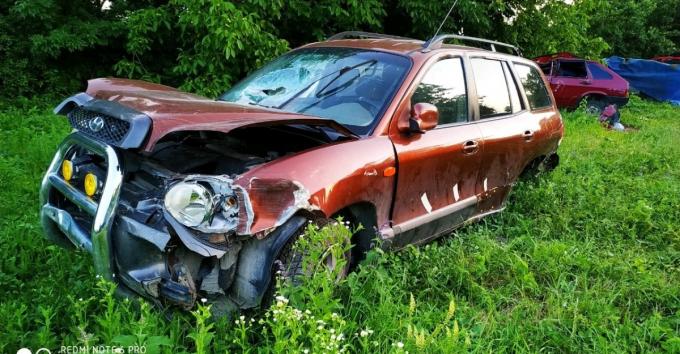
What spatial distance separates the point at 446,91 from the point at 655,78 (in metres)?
16.4

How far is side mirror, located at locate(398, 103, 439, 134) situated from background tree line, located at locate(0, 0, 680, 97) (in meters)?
4.29

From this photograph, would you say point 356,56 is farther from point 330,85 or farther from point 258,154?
point 258,154

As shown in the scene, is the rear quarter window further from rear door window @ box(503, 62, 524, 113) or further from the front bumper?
the front bumper

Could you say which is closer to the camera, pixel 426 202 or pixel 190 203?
pixel 190 203

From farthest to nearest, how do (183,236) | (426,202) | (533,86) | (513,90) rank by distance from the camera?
1. (533,86)
2. (513,90)
3. (426,202)
4. (183,236)

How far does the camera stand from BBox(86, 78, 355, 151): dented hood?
2286mm

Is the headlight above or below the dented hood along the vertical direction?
below

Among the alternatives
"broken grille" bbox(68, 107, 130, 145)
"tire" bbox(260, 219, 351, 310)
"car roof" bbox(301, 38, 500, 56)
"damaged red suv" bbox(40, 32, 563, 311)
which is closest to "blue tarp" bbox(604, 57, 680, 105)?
"damaged red suv" bbox(40, 32, 563, 311)

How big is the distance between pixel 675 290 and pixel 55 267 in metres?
3.83

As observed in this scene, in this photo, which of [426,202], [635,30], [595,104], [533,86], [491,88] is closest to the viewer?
[426,202]

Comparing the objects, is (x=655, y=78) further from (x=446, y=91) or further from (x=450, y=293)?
(x=450, y=293)

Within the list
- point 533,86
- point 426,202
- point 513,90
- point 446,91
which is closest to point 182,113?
point 426,202

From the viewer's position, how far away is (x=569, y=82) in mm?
12656

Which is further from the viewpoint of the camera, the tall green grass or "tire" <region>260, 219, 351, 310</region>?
"tire" <region>260, 219, 351, 310</region>
